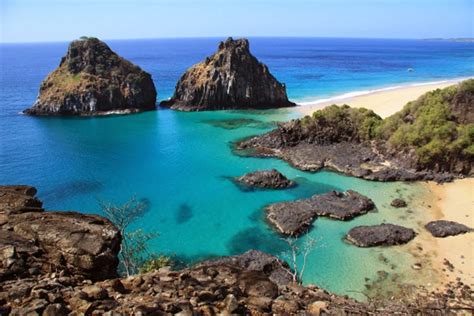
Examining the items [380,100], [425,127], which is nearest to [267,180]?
[425,127]

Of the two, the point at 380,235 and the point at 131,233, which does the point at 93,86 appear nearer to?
the point at 131,233

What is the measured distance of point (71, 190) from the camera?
5603cm

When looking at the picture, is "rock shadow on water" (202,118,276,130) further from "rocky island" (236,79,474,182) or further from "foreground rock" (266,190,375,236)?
"foreground rock" (266,190,375,236)

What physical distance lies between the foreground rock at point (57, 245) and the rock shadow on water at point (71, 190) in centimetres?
3981

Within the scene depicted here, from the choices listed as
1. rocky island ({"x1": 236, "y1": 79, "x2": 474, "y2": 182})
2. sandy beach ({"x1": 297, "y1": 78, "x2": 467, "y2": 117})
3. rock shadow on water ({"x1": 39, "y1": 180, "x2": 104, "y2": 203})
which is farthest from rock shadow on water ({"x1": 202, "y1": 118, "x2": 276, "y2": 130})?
rock shadow on water ({"x1": 39, "y1": 180, "x2": 104, "y2": 203})

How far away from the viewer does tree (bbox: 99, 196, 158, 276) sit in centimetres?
3247

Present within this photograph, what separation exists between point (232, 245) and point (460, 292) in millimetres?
22130

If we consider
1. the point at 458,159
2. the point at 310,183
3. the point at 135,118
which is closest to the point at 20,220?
the point at 310,183

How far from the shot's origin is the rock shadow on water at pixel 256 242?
1596 inches

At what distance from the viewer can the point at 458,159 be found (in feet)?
191

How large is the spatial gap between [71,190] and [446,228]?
5101 cm

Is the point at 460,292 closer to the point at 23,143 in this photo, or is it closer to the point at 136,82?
the point at 23,143

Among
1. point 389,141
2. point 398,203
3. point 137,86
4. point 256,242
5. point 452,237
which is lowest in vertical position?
point 256,242

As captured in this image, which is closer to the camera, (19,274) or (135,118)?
(19,274)
